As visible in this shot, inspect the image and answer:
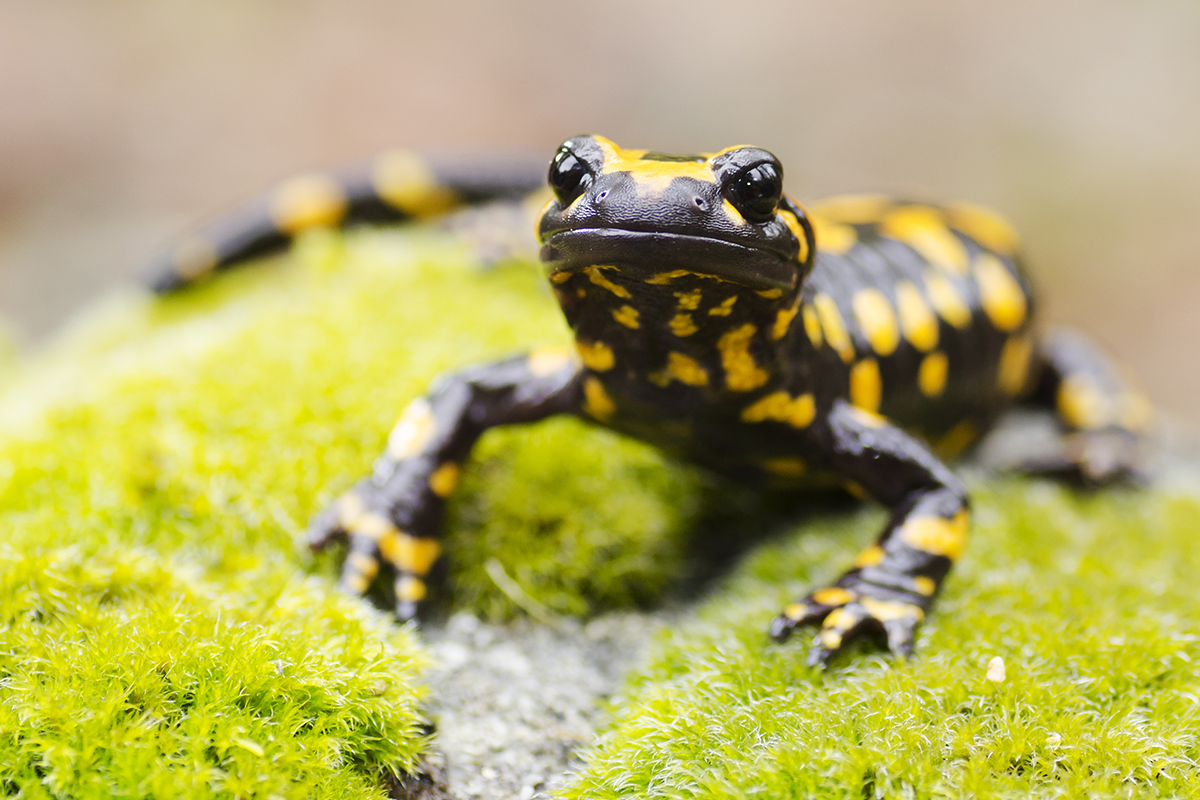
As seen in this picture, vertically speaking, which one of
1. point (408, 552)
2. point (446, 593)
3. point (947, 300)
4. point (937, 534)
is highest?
point (947, 300)

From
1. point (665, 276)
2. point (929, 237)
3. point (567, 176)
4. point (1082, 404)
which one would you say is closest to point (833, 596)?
point (665, 276)

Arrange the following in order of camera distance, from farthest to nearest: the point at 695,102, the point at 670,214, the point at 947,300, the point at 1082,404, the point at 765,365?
the point at 695,102, the point at 1082,404, the point at 947,300, the point at 765,365, the point at 670,214

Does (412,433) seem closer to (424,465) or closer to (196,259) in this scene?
(424,465)

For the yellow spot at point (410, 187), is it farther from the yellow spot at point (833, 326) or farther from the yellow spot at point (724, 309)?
the yellow spot at point (724, 309)

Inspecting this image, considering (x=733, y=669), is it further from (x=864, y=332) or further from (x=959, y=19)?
(x=959, y=19)

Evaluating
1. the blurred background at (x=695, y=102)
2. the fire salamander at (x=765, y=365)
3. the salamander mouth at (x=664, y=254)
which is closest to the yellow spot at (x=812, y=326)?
the fire salamander at (x=765, y=365)

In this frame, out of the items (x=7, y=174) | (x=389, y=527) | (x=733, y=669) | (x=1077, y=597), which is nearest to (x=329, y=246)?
(x=389, y=527)

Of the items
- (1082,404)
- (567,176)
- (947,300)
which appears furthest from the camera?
(1082,404)
